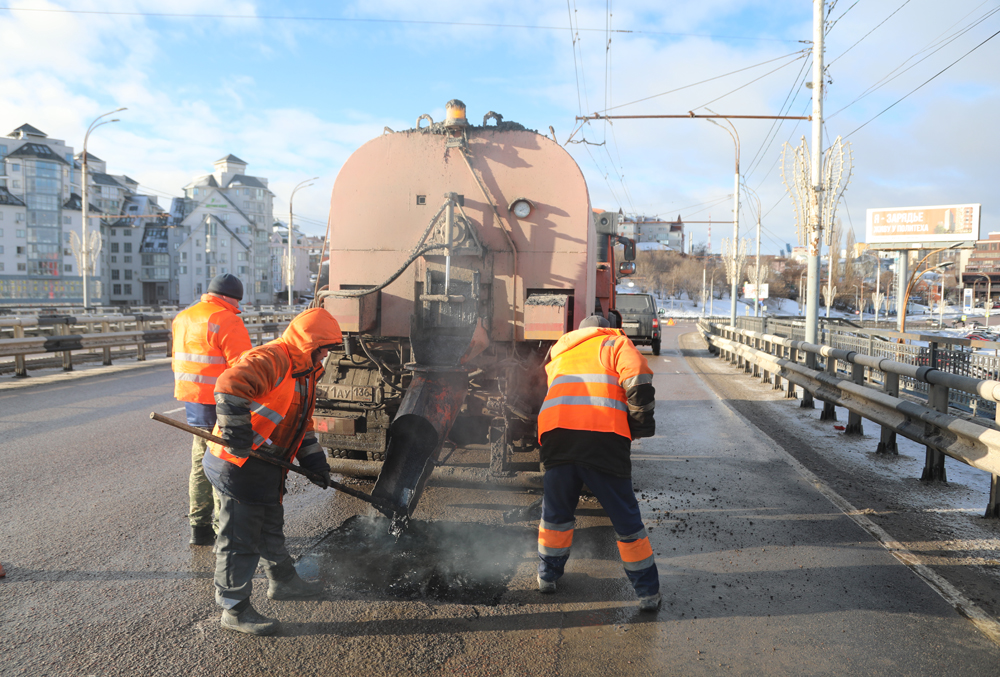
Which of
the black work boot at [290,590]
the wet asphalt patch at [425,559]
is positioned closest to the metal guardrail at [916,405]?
the wet asphalt patch at [425,559]

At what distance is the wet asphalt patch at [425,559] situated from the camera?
3.70m

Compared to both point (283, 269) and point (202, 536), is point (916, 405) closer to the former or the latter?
point (202, 536)

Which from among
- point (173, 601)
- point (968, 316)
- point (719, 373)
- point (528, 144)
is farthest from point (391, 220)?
point (968, 316)

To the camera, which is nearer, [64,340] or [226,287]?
[226,287]

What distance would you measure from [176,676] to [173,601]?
30.7 inches

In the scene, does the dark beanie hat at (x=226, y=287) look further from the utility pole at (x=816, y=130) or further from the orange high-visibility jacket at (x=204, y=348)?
the utility pole at (x=816, y=130)

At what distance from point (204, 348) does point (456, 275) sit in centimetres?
213

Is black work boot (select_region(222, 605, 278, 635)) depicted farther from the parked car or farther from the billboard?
the billboard

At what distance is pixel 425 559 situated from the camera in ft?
13.5

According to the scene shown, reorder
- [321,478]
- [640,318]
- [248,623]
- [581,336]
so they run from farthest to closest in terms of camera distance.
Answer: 1. [640,318]
2. [321,478]
3. [581,336]
4. [248,623]

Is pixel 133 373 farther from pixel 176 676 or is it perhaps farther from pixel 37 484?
pixel 176 676

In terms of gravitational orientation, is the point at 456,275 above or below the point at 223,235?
below

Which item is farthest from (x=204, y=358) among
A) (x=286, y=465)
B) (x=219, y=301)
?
(x=286, y=465)

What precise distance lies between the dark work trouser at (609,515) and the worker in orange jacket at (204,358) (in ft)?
7.28
